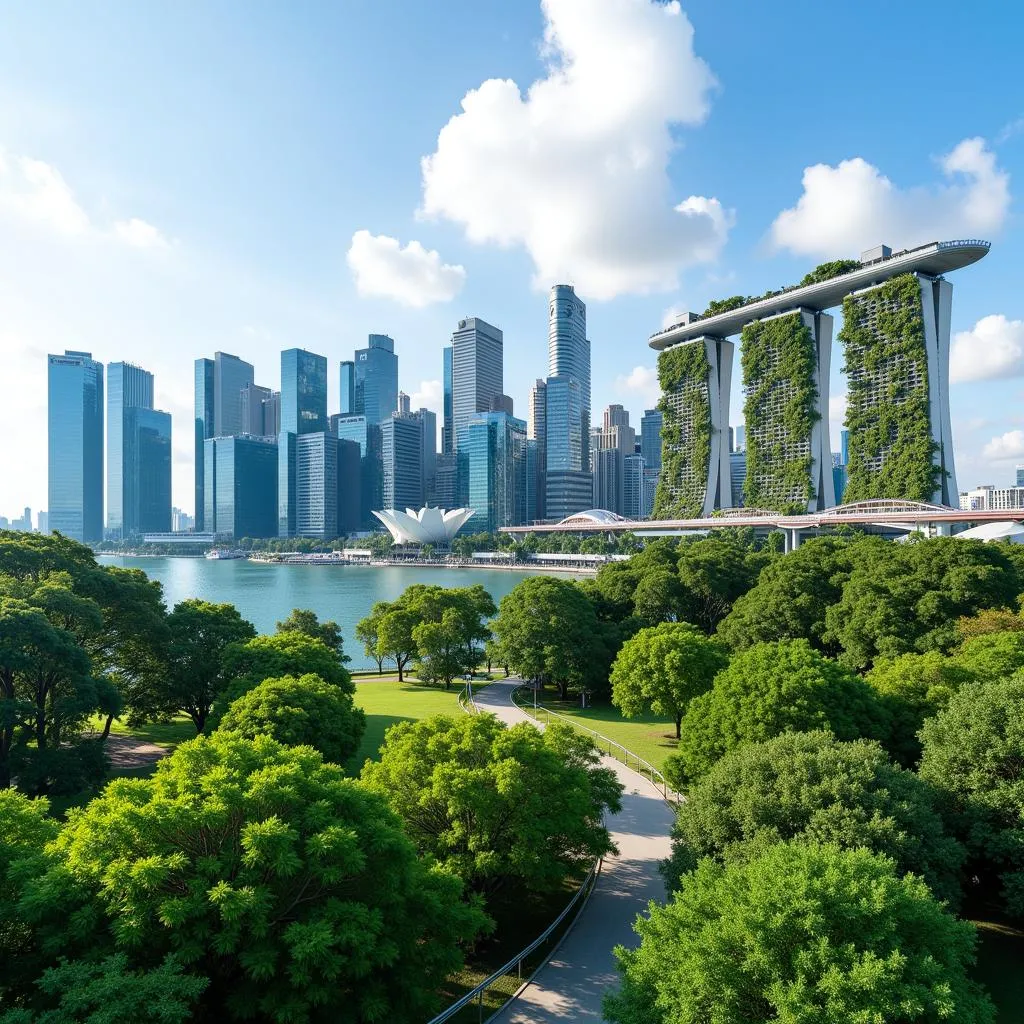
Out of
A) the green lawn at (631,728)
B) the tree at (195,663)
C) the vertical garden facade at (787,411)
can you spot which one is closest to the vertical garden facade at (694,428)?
the vertical garden facade at (787,411)

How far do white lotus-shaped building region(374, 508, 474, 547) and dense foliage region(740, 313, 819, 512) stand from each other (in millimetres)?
69132

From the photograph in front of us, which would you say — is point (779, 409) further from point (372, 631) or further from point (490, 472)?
point (490, 472)

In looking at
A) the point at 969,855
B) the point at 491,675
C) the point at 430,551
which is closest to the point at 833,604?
the point at 491,675

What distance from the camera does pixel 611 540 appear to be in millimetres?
126750

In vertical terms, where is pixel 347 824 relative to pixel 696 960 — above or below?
above

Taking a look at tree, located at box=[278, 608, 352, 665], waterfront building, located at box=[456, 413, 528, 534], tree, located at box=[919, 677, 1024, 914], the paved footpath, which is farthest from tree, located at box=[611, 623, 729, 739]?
waterfront building, located at box=[456, 413, 528, 534]

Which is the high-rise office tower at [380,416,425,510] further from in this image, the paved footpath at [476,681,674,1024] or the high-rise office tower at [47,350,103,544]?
the paved footpath at [476,681,674,1024]

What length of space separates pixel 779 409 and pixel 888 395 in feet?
55.1

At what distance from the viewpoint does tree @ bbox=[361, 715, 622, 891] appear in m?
12.2

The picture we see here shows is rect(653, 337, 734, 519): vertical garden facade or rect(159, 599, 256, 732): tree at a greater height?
rect(653, 337, 734, 519): vertical garden facade

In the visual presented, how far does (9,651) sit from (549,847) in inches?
563

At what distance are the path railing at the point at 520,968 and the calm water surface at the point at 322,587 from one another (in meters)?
31.0

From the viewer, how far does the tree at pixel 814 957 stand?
689cm

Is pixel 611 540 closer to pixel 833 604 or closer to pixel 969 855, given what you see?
pixel 833 604
